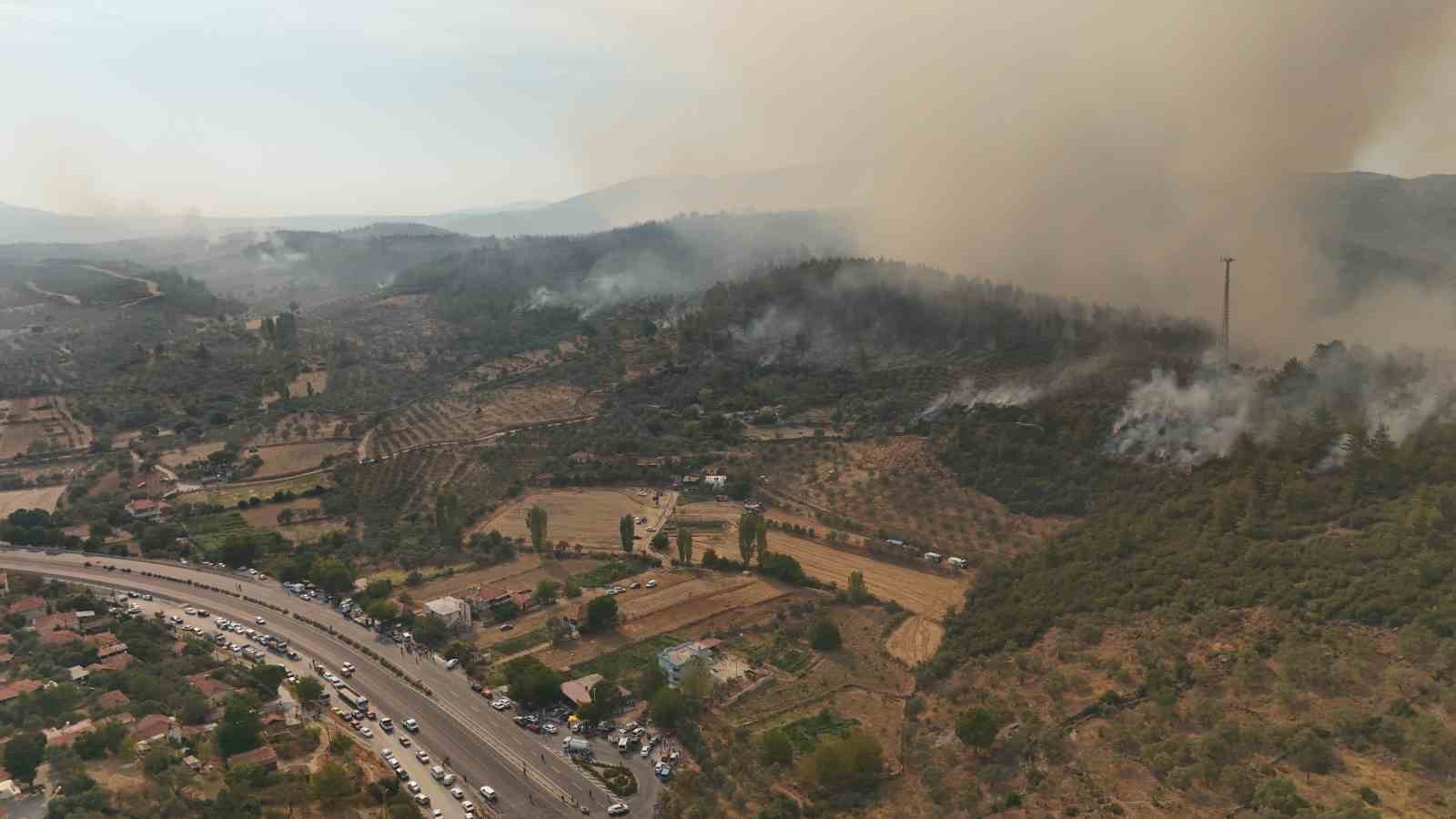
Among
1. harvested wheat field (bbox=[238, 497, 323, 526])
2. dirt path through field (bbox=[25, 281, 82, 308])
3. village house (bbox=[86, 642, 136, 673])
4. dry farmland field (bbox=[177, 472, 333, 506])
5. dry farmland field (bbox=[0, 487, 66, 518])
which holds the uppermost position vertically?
dirt path through field (bbox=[25, 281, 82, 308])

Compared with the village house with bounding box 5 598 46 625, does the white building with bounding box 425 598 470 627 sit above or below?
below

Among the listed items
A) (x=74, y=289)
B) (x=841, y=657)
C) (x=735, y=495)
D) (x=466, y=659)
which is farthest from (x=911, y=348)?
(x=74, y=289)

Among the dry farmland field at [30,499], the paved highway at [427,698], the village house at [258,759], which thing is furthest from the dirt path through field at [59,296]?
the village house at [258,759]

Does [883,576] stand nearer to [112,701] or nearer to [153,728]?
[153,728]

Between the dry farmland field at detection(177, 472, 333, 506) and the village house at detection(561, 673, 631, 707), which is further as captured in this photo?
the dry farmland field at detection(177, 472, 333, 506)

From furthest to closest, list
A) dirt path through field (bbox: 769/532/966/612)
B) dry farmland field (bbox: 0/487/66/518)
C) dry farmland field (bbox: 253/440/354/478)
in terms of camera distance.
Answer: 1. dry farmland field (bbox: 253/440/354/478)
2. dry farmland field (bbox: 0/487/66/518)
3. dirt path through field (bbox: 769/532/966/612)

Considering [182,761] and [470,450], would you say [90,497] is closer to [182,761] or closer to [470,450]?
[470,450]

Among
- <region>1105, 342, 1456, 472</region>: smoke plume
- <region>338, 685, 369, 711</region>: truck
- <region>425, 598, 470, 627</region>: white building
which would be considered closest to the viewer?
<region>338, 685, 369, 711</region>: truck

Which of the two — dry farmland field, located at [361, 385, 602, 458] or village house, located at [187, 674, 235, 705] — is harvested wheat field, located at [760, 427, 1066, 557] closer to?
dry farmland field, located at [361, 385, 602, 458]

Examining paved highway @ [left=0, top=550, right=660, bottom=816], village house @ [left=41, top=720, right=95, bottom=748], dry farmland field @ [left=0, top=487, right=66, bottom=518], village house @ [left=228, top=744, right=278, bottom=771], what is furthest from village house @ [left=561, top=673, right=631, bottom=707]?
dry farmland field @ [left=0, top=487, right=66, bottom=518]
